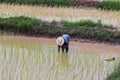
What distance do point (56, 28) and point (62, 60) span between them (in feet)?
7.75

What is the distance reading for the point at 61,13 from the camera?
11852 mm

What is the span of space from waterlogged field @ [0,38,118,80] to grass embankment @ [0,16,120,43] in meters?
1.07

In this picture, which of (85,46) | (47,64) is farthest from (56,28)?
(47,64)

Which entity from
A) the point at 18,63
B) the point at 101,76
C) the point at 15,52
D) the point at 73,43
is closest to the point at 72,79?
the point at 101,76

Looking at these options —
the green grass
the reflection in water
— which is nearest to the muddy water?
the reflection in water

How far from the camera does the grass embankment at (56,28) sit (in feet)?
32.4

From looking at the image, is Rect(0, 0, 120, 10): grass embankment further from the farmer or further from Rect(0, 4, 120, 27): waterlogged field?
the farmer

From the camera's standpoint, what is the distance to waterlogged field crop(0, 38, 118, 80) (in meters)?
6.77

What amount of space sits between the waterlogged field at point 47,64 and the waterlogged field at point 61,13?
241 cm

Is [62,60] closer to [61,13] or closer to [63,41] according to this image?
[63,41]

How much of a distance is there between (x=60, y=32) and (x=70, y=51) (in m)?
1.43

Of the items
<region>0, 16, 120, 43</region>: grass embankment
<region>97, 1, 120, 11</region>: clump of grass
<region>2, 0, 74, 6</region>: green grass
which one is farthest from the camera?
<region>2, 0, 74, 6</region>: green grass

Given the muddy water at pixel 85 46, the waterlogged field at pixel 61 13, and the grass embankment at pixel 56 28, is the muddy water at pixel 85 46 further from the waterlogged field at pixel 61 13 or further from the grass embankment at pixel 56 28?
the waterlogged field at pixel 61 13

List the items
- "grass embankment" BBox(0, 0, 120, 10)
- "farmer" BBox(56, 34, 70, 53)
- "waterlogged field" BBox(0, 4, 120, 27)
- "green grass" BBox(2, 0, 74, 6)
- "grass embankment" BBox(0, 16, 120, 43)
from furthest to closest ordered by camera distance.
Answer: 1. "green grass" BBox(2, 0, 74, 6)
2. "grass embankment" BBox(0, 0, 120, 10)
3. "waterlogged field" BBox(0, 4, 120, 27)
4. "grass embankment" BBox(0, 16, 120, 43)
5. "farmer" BBox(56, 34, 70, 53)
